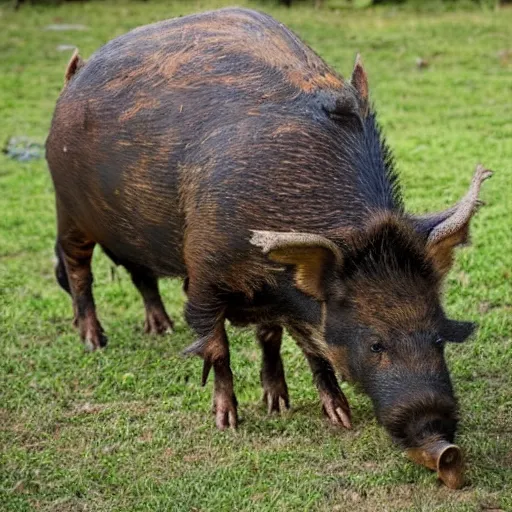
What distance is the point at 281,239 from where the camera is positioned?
4348mm

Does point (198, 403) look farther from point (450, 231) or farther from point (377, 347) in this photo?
point (450, 231)

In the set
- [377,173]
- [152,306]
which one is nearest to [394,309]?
[377,173]

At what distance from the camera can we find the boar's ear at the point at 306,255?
4367 millimetres

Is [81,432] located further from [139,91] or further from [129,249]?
[139,91]

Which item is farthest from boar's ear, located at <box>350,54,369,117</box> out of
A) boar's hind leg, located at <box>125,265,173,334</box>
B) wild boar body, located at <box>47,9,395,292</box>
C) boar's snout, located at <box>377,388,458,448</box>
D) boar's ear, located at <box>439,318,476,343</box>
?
boar's hind leg, located at <box>125,265,173,334</box>

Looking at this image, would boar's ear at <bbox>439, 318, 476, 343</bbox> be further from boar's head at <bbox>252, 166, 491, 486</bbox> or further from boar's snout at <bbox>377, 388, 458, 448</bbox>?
boar's snout at <bbox>377, 388, 458, 448</bbox>

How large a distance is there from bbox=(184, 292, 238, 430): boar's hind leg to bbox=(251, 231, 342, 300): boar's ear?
0.63 meters

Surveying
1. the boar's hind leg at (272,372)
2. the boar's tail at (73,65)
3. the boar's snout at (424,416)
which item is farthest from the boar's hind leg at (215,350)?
the boar's tail at (73,65)

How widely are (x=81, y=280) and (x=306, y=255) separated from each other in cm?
274

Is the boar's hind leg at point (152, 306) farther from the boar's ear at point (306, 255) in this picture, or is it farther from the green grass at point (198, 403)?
the boar's ear at point (306, 255)

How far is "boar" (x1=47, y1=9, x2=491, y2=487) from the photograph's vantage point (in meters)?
4.40

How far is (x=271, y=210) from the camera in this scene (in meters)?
4.80

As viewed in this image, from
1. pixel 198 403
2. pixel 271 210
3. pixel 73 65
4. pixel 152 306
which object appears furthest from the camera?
pixel 152 306

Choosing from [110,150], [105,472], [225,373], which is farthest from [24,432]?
[110,150]
